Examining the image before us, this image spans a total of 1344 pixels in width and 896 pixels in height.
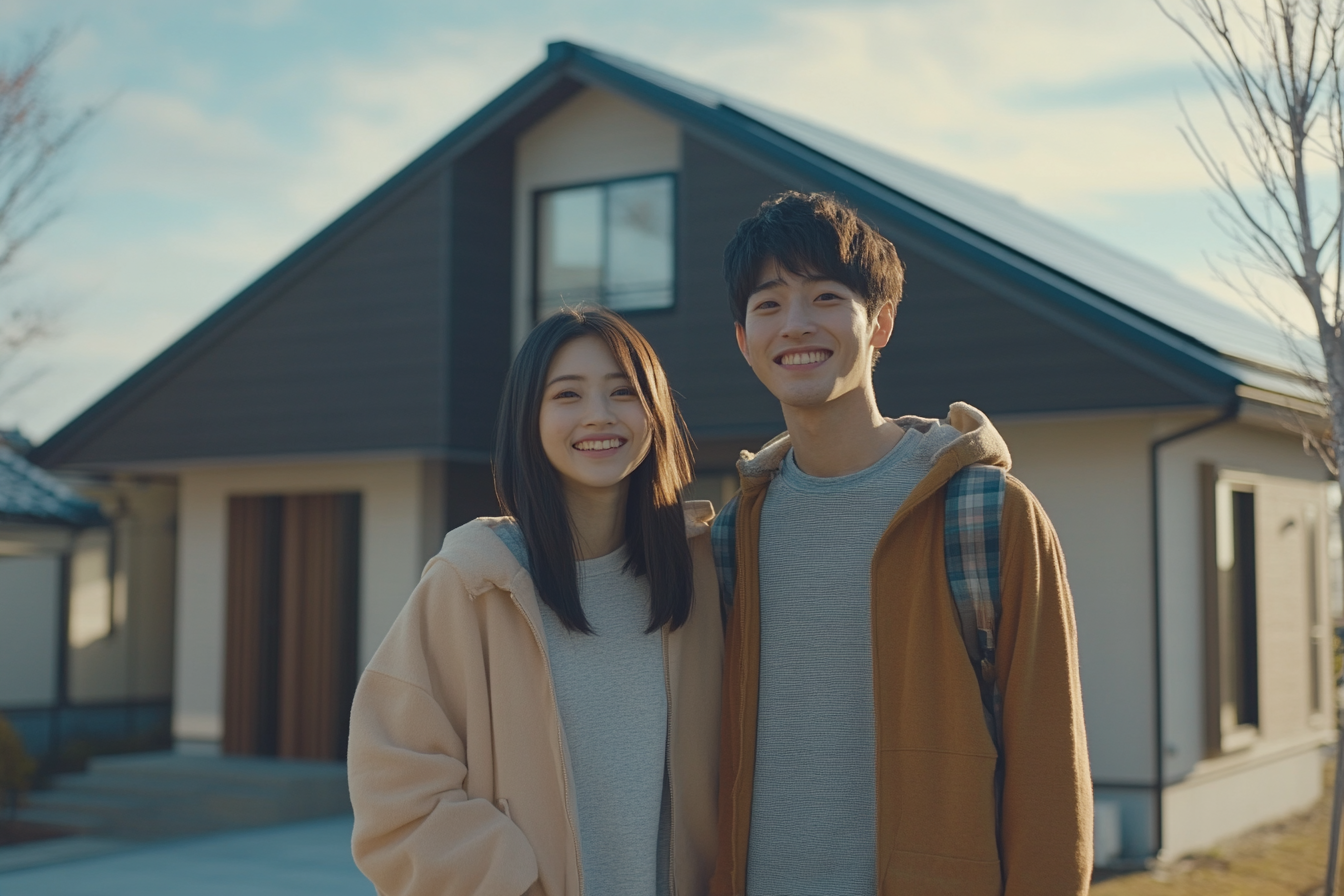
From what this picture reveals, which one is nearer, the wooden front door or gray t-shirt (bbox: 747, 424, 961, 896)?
gray t-shirt (bbox: 747, 424, 961, 896)

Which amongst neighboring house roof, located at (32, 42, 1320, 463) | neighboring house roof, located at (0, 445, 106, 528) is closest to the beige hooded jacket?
neighboring house roof, located at (32, 42, 1320, 463)

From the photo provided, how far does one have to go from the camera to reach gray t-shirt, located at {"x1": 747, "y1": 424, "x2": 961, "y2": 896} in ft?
9.68

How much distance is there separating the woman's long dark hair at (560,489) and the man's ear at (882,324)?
0.51 meters

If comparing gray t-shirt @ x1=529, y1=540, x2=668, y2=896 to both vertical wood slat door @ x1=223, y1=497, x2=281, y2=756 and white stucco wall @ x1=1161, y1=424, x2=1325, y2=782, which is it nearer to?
white stucco wall @ x1=1161, y1=424, x2=1325, y2=782

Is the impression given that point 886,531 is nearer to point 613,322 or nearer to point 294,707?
point 613,322

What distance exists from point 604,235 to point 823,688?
33.3 ft

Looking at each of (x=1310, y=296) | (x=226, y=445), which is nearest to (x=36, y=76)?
(x=226, y=445)

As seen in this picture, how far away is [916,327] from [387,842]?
7.93 metres

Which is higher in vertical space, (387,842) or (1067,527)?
(1067,527)

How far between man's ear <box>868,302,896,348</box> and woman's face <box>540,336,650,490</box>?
22.1 inches

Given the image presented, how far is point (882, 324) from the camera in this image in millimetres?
3248

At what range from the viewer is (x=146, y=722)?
16172 millimetres

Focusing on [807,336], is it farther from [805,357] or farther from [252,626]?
[252,626]

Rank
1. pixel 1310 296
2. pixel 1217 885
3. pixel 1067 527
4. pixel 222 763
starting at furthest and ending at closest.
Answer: pixel 222 763 < pixel 1067 527 < pixel 1217 885 < pixel 1310 296
